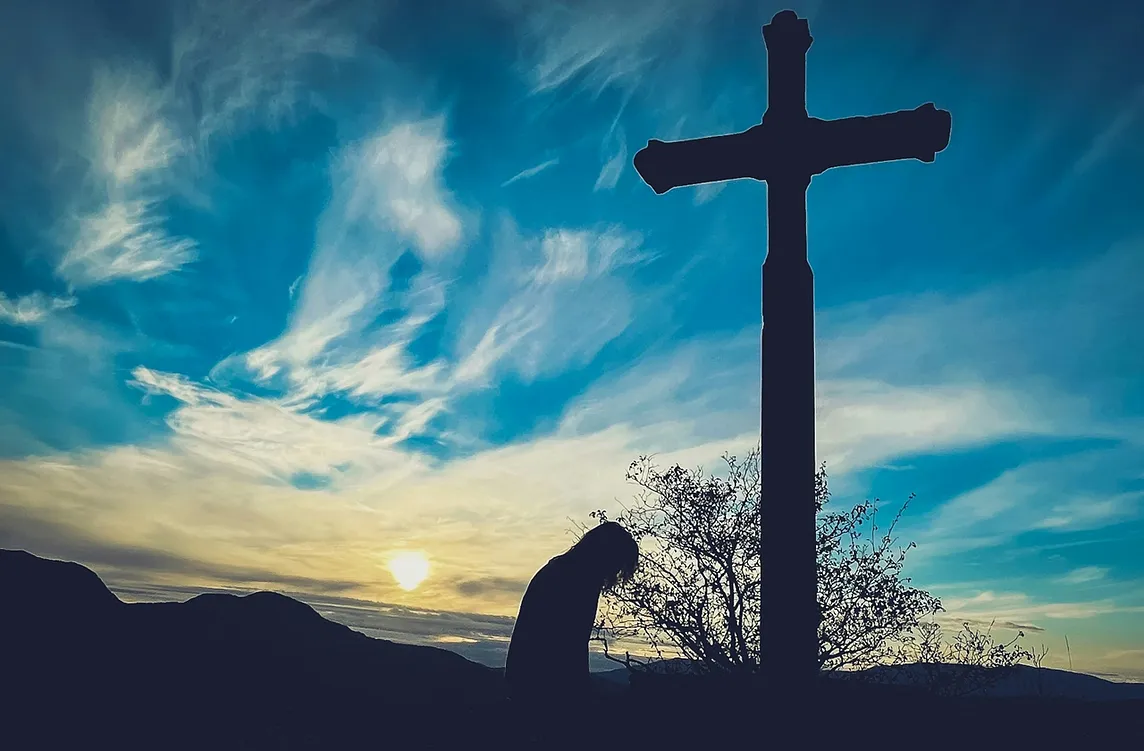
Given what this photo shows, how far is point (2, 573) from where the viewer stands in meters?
13.3

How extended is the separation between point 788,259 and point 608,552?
14.2 feet

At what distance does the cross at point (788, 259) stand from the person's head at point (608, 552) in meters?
3.42

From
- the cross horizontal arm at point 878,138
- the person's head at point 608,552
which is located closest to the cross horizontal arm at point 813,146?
the cross horizontal arm at point 878,138

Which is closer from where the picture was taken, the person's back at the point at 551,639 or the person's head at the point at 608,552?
the person's back at the point at 551,639

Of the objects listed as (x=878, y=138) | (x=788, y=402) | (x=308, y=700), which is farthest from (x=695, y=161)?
(x=308, y=700)

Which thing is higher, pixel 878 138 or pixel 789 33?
pixel 789 33

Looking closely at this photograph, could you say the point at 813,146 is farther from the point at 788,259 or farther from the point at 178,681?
the point at 178,681

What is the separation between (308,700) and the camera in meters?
12.0

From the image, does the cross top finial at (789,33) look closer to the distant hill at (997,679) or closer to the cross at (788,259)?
the cross at (788,259)

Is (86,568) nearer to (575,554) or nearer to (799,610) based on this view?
(575,554)

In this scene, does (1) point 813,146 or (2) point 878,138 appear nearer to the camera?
(2) point 878,138

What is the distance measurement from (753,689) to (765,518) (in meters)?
1.28

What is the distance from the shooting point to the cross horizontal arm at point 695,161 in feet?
25.9

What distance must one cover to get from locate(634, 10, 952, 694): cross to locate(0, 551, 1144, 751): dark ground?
22.6 inches
